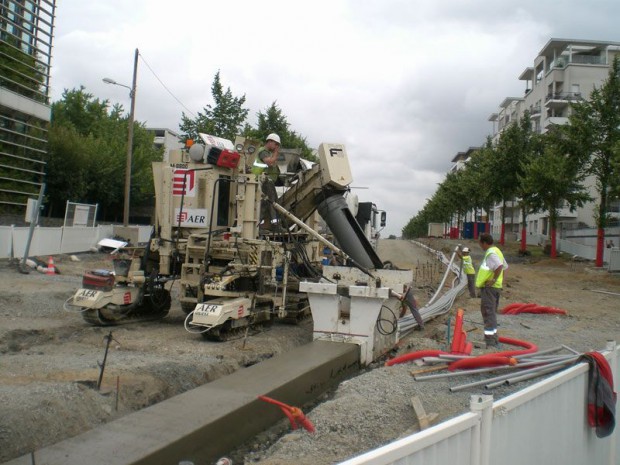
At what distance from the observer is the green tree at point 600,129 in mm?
26594

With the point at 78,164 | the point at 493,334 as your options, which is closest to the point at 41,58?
the point at 78,164

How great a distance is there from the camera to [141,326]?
10133mm

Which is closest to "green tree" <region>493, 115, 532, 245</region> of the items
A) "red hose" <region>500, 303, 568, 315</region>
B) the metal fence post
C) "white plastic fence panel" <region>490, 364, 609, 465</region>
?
"red hose" <region>500, 303, 568, 315</region>

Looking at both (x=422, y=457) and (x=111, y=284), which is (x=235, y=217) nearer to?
(x=111, y=284)

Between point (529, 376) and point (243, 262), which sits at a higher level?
point (243, 262)

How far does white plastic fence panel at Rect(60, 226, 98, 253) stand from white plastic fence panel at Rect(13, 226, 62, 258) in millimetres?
444

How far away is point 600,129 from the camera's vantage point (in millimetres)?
27078

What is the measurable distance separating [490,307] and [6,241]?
15556mm

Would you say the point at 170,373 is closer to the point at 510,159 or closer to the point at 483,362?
the point at 483,362

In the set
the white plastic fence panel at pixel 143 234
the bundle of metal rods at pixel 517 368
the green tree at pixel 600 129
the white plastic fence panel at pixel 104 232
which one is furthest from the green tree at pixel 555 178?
the bundle of metal rods at pixel 517 368

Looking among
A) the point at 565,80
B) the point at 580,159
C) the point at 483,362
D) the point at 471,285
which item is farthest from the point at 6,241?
the point at 565,80

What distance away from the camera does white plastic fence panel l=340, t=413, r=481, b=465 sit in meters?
2.37

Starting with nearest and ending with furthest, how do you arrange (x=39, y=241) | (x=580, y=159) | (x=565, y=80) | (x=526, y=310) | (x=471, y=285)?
(x=526, y=310)
(x=471, y=285)
(x=39, y=241)
(x=580, y=159)
(x=565, y=80)

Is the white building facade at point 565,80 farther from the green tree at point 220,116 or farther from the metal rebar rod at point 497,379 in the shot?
the metal rebar rod at point 497,379
